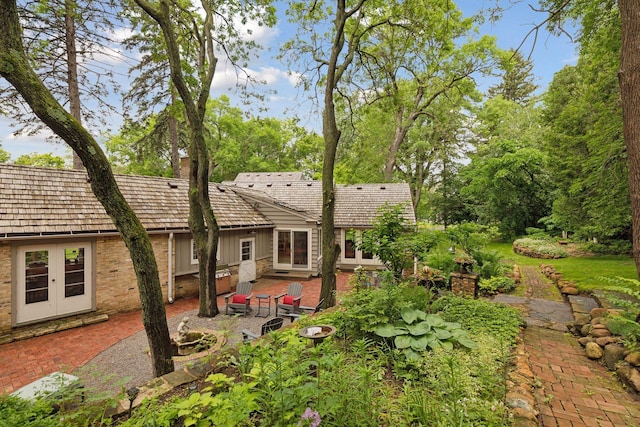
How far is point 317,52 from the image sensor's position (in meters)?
8.45

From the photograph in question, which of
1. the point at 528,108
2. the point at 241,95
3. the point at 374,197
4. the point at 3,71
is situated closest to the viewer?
the point at 3,71

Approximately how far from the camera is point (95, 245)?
27.6ft

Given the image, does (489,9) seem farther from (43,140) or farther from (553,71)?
(43,140)

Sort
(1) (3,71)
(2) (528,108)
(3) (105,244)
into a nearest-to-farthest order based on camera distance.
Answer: (1) (3,71) → (3) (105,244) → (2) (528,108)

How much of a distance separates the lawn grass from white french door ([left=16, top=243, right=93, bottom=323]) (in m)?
13.7

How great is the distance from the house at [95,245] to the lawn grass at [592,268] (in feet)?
24.2

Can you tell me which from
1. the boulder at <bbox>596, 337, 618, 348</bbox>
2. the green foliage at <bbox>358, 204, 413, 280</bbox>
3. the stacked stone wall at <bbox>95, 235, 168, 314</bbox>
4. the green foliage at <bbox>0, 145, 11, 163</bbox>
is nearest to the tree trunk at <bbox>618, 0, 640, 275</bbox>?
the boulder at <bbox>596, 337, 618, 348</bbox>

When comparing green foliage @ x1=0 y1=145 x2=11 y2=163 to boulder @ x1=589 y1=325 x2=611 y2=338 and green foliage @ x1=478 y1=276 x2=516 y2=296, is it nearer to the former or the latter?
green foliage @ x1=478 y1=276 x2=516 y2=296

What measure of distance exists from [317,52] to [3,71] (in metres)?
7.10

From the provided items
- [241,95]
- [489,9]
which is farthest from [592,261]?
[241,95]

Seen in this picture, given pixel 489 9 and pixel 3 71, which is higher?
pixel 489 9

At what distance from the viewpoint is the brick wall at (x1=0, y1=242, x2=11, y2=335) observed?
6.92m

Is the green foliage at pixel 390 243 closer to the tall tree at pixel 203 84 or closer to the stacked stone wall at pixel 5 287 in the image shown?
the tall tree at pixel 203 84

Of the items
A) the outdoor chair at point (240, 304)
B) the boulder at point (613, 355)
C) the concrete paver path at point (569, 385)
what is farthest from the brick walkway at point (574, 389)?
the outdoor chair at point (240, 304)
